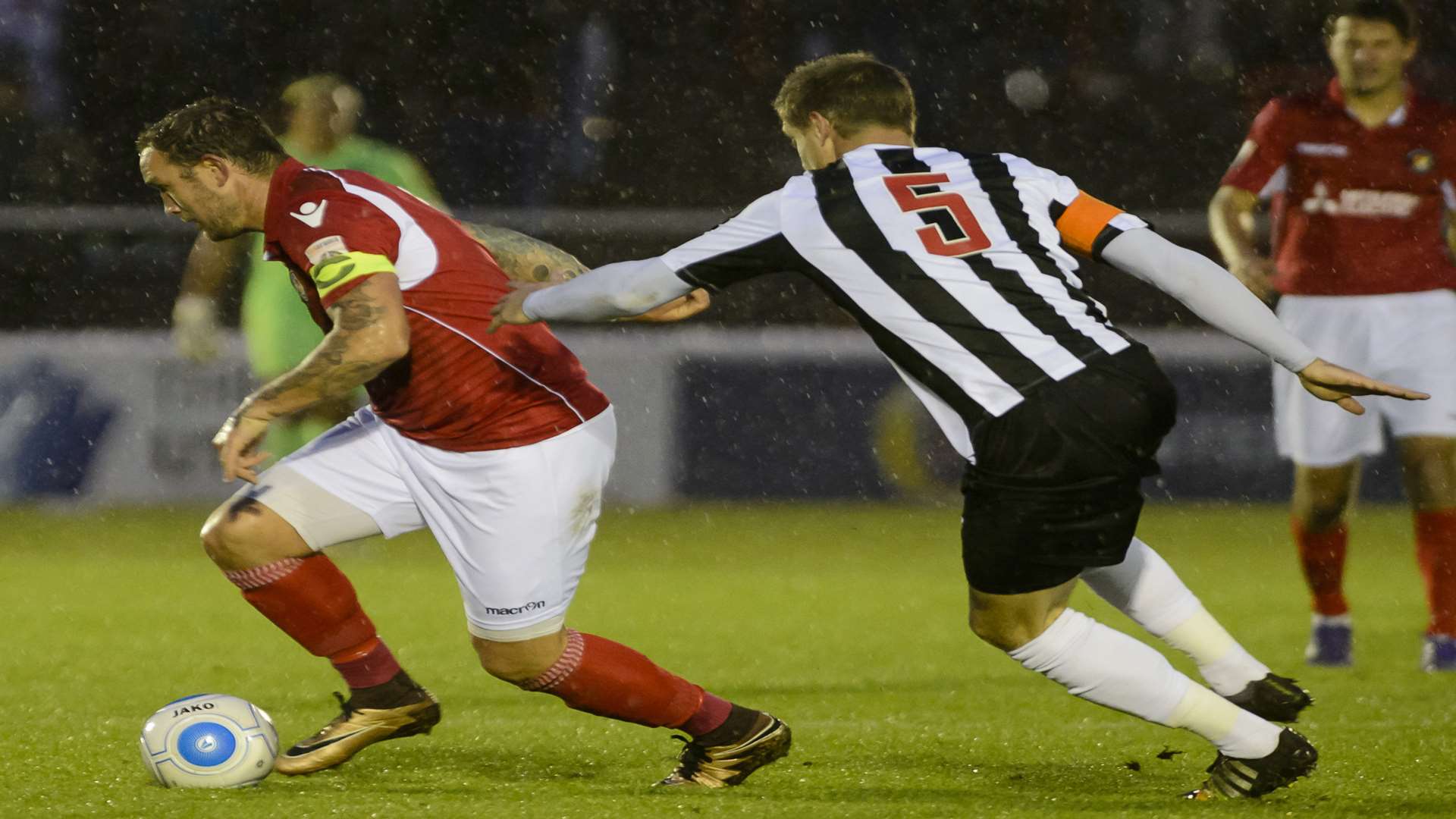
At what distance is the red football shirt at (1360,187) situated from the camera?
6.07 metres

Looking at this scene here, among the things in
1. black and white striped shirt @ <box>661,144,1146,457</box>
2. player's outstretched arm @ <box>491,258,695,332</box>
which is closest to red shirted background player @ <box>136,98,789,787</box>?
player's outstretched arm @ <box>491,258,695,332</box>

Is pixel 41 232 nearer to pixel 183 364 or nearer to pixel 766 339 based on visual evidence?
pixel 183 364

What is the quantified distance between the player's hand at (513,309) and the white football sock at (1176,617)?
4.36 ft

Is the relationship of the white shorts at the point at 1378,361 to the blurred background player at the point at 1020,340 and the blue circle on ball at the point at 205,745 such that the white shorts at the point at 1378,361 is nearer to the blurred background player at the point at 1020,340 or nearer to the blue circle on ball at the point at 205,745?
the blurred background player at the point at 1020,340

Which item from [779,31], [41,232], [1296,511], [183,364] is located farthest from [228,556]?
[779,31]

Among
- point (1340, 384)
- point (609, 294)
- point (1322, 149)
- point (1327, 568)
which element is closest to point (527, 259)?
point (609, 294)

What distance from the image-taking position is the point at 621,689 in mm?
4078

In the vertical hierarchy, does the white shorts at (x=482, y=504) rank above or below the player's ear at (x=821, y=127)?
below

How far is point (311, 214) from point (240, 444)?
0.50 m

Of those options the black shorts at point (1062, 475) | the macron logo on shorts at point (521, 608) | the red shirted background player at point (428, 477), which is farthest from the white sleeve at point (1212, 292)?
the macron logo on shorts at point (521, 608)

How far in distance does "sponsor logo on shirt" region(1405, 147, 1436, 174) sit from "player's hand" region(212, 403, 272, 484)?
3.91 m

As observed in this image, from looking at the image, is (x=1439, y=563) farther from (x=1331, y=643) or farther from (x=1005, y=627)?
(x=1005, y=627)

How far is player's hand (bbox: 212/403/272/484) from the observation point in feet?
12.0

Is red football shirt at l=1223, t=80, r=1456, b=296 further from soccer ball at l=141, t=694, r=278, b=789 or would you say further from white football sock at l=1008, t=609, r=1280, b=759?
soccer ball at l=141, t=694, r=278, b=789
